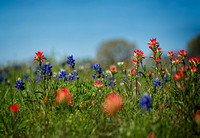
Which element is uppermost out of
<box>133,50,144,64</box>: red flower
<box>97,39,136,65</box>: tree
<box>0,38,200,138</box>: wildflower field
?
<box>97,39,136,65</box>: tree

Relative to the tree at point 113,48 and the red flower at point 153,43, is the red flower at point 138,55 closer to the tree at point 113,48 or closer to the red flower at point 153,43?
the red flower at point 153,43

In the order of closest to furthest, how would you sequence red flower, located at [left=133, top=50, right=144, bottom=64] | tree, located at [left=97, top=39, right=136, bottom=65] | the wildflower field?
the wildflower field
red flower, located at [left=133, top=50, right=144, bottom=64]
tree, located at [left=97, top=39, right=136, bottom=65]

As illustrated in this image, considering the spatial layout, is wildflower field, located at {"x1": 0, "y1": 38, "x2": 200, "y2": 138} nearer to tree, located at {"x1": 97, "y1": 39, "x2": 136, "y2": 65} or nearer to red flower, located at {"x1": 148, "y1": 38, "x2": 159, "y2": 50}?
red flower, located at {"x1": 148, "y1": 38, "x2": 159, "y2": 50}

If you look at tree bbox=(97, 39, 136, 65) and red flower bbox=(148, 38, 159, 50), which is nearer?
red flower bbox=(148, 38, 159, 50)

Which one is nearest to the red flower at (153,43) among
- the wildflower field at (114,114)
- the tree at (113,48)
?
the wildflower field at (114,114)

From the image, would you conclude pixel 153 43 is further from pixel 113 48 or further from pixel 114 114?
pixel 113 48

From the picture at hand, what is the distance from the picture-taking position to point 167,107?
2.89 metres

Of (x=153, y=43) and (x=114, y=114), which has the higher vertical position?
(x=153, y=43)

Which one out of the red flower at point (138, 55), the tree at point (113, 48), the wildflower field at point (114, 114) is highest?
the tree at point (113, 48)

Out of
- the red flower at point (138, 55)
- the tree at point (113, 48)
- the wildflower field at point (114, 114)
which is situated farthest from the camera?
the tree at point (113, 48)

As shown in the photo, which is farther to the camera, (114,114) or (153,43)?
(153,43)

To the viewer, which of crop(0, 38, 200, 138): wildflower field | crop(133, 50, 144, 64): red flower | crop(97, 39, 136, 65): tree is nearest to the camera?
crop(0, 38, 200, 138): wildflower field

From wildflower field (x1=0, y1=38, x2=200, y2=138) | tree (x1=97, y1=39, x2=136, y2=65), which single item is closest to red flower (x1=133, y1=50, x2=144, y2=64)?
wildflower field (x1=0, y1=38, x2=200, y2=138)

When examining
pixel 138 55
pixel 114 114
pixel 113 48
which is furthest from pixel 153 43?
pixel 113 48
